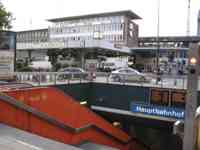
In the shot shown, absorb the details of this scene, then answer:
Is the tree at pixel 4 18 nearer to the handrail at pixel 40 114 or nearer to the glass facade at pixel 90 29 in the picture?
the handrail at pixel 40 114

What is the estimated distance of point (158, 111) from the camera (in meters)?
16.4

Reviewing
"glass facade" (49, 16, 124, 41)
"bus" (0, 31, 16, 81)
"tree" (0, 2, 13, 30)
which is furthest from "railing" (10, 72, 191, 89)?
"glass facade" (49, 16, 124, 41)

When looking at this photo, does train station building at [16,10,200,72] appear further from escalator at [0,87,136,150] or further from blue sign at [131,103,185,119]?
escalator at [0,87,136,150]

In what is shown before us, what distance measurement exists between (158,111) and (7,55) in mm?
10258

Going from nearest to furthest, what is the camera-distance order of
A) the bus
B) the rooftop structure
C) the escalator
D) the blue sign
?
the escalator < the bus < the blue sign < the rooftop structure

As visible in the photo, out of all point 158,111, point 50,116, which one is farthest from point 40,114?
point 158,111

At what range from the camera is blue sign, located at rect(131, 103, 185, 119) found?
15.6 meters

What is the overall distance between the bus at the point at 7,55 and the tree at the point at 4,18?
2922 millimetres

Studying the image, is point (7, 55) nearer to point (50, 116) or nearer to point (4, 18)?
point (4, 18)

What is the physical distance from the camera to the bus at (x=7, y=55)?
555 inches

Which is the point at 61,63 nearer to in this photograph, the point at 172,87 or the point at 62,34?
the point at 172,87

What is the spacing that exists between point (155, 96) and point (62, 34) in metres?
84.3

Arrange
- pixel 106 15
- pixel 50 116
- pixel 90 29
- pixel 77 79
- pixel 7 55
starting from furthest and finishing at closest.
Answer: pixel 90 29 → pixel 106 15 → pixel 77 79 → pixel 7 55 → pixel 50 116

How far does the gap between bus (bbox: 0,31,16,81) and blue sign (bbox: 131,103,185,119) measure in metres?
8.47
